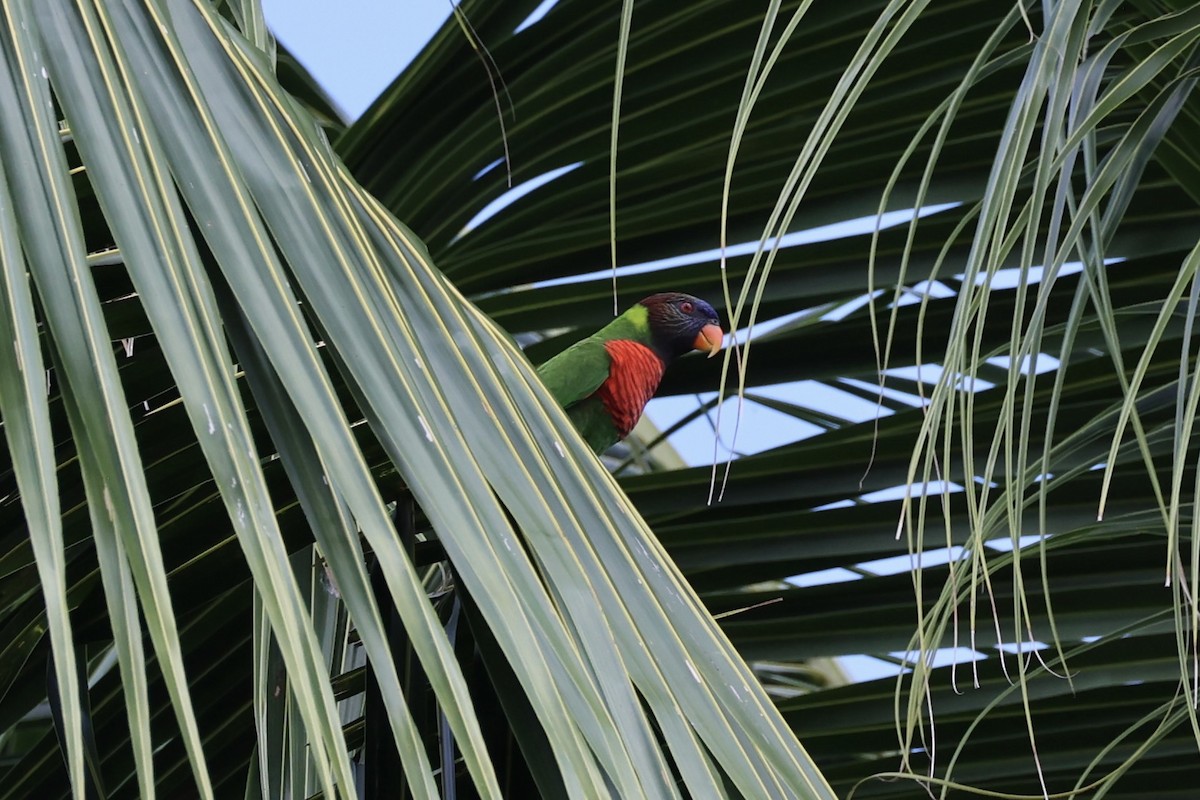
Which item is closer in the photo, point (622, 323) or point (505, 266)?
point (505, 266)

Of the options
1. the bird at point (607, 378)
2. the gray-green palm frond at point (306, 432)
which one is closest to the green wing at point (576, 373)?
the bird at point (607, 378)

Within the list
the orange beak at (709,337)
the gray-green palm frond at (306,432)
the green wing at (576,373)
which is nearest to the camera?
the gray-green palm frond at (306,432)

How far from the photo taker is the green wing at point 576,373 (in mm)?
1827

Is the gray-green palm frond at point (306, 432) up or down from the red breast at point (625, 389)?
down

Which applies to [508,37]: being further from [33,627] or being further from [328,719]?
[328,719]

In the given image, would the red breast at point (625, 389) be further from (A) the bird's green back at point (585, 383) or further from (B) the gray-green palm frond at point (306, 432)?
(B) the gray-green palm frond at point (306, 432)

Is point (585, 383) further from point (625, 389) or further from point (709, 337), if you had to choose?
point (709, 337)

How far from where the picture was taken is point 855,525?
0.98m

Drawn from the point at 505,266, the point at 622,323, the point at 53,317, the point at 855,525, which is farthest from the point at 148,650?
the point at 622,323

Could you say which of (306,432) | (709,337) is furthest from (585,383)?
(306,432)

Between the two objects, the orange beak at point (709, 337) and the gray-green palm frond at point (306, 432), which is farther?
the orange beak at point (709, 337)

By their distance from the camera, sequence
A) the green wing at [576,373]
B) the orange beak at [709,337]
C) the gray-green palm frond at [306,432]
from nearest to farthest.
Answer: the gray-green palm frond at [306,432] < the green wing at [576,373] < the orange beak at [709,337]

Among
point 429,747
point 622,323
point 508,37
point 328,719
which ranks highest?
point 622,323

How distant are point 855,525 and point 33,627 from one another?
585mm
